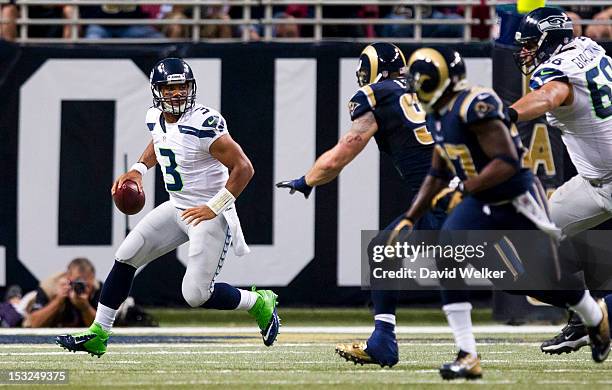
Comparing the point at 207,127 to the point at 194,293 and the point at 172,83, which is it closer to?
the point at 172,83

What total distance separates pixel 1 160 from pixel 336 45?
10.3ft

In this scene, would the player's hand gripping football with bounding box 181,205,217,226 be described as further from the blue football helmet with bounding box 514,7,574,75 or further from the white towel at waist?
the blue football helmet with bounding box 514,7,574,75

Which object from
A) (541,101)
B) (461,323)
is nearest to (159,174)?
(541,101)

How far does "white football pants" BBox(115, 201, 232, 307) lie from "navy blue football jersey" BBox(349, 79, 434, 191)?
1167 mm

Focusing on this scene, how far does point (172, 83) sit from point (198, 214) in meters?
0.77

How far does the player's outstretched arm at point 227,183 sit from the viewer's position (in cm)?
754

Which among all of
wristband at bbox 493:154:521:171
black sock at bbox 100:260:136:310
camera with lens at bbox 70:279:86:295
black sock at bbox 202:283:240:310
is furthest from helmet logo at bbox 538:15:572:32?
camera with lens at bbox 70:279:86:295

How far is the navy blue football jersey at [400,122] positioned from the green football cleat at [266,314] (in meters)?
1.38

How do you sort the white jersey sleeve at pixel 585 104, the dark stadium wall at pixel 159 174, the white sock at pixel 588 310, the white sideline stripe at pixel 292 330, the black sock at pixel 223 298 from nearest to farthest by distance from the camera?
the white sock at pixel 588 310
the white jersey sleeve at pixel 585 104
the black sock at pixel 223 298
the white sideline stripe at pixel 292 330
the dark stadium wall at pixel 159 174

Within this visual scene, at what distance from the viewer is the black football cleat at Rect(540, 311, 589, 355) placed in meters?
7.39

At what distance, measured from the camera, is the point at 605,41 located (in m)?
11.5

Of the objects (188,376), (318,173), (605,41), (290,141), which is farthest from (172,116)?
(605,41)

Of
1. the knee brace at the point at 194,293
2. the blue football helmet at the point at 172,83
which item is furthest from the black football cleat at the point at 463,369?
the blue football helmet at the point at 172,83

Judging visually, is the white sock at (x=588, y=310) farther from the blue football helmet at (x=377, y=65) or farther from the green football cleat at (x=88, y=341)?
the green football cleat at (x=88, y=341)
